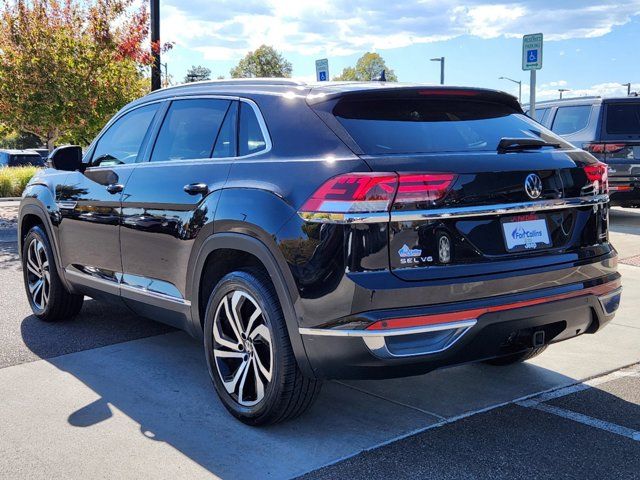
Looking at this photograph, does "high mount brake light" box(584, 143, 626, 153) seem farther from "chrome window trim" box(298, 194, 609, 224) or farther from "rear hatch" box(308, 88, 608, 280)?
"chrome window trim" box(298, 194, 609, 224)

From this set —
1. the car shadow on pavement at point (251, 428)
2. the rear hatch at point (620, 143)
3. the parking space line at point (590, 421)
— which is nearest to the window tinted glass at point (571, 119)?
the rear hatch at point (620, 143)

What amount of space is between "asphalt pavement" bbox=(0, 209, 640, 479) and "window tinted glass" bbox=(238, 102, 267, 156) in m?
1.43

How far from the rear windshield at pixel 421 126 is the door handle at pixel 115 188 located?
185 centimetres

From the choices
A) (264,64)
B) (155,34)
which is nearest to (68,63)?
(155,34)

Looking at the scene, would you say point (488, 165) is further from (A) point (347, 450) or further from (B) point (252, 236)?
(A) point (347, 450)

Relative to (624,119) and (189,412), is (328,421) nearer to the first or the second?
(189,412)

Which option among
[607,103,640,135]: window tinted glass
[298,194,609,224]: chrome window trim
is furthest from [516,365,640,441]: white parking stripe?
[607,103,640,135]: window tinted glass

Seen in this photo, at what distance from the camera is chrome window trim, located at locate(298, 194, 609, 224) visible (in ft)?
10.5

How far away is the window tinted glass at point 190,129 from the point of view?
14.1ft

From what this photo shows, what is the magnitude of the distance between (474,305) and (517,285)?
28 centimetres

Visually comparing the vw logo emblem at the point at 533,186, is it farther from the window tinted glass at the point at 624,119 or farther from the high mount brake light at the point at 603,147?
the window tinted glass at the point at 624,119

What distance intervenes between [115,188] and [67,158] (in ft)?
2.49

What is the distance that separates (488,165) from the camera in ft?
11.4

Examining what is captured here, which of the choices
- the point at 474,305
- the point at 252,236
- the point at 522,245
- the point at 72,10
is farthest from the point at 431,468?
the point at 72,10
